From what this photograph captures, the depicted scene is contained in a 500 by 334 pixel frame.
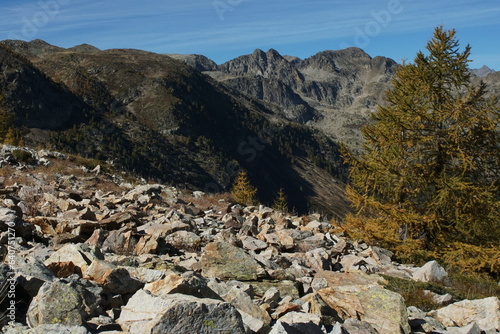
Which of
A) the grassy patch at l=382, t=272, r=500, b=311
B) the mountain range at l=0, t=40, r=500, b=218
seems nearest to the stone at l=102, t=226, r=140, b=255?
the grassy patch at l=382, t=272, r=500, b=311

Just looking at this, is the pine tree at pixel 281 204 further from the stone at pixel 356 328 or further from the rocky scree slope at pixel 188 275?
the stone at pixel 356 328

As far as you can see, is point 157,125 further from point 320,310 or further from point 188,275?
point 320,310

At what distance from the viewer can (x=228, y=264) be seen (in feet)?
23.2

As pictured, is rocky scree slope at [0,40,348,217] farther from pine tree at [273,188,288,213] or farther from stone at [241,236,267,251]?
stone at [241,236,267,251]

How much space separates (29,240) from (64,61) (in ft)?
533

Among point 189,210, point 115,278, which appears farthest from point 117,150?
point 115,278

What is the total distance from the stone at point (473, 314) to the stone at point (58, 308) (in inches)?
208

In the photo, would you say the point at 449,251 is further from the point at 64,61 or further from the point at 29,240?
the point at 64,61

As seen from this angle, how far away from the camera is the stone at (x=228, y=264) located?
662 centimetres

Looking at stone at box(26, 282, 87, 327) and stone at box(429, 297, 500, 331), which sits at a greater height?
stone at box(26, 282, 87, 327)

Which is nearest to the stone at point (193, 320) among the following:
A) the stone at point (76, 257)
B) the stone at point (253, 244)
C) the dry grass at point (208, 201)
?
the stone at point (76, 257)

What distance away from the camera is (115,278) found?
467cm

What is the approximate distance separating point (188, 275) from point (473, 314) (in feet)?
14.4

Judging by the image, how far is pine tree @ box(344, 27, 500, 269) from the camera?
12.4m
